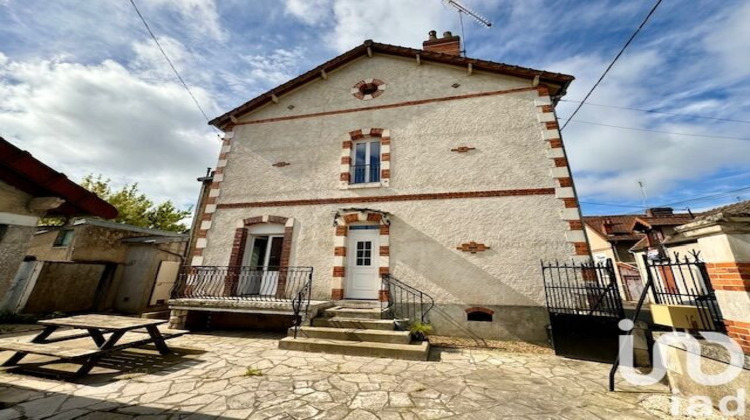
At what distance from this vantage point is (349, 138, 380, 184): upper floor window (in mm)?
8555

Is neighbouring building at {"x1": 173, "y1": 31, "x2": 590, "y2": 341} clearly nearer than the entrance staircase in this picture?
No

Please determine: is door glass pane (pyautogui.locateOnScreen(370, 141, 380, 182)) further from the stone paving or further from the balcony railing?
the stone paving

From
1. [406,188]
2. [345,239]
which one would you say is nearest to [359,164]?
[406,188]

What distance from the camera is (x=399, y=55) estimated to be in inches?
377

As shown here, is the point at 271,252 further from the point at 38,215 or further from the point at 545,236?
the point at 545,236

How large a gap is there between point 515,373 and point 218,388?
415 cm

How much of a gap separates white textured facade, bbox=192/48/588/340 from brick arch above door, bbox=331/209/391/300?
33 mm

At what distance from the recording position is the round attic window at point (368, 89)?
9.37 meters

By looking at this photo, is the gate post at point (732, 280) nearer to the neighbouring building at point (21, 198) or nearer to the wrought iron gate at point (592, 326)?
the wrought iron gate at point (592, 326)

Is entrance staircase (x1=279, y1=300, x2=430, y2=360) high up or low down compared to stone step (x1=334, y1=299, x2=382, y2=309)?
down

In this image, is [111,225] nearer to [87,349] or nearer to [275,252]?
[275,252]

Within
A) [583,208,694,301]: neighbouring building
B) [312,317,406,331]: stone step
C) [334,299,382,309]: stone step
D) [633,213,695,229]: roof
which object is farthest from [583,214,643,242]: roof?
[312,317,406,331]: stone step

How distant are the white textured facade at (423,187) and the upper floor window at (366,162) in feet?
0.71

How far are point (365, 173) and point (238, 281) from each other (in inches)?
189
